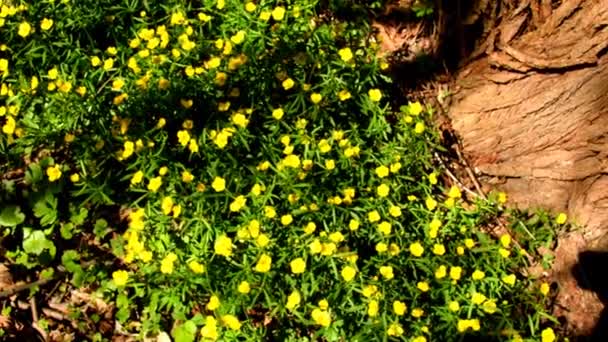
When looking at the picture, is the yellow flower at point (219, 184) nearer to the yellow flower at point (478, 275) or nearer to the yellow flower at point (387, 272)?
the yellow flower at point (387, 272)

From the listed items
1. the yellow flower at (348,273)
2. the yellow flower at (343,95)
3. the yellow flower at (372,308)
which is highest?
the yellow flower at (343,95)

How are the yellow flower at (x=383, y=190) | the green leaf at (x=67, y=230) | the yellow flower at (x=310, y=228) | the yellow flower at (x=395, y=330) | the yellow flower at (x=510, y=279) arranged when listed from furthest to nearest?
the green leaf at (x=67, y=230)
the yellow flower at (x=383, y=190)
the yellow flower at (x=510, y=279)
the yellow flower at (x=310, y=228)
the yellow flower at (x=395, y=330)

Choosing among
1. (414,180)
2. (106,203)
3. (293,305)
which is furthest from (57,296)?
(414,180)

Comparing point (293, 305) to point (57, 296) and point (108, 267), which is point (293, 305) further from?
point (57, 296)

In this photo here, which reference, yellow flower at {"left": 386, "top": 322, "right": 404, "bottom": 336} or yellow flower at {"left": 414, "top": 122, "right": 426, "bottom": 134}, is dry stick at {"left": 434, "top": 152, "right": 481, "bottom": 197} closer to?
yellow flower at {"left": 414, "top": 122, "right": 426, "bottom": 134}

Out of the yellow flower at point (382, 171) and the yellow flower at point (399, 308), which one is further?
→ the yellow flower at point (382, 171)

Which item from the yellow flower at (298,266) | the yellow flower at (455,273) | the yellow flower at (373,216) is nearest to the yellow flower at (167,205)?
the yellow flower at (298,266)
